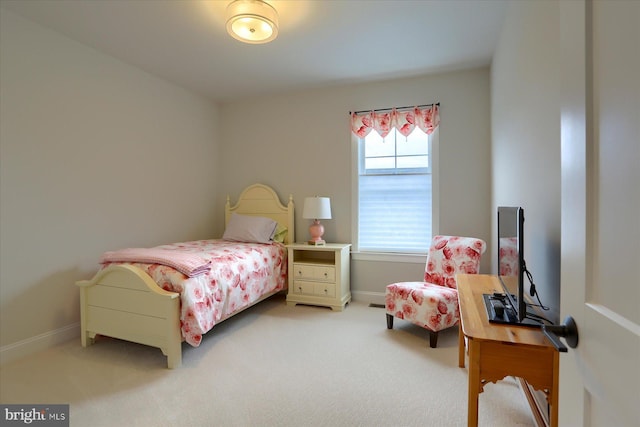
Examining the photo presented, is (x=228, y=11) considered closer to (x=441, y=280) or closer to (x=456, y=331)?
(x=441, y=280)

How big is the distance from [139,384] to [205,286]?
71 centimetres

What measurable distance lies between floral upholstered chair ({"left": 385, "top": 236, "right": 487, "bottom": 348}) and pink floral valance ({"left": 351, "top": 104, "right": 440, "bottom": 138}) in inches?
50.2

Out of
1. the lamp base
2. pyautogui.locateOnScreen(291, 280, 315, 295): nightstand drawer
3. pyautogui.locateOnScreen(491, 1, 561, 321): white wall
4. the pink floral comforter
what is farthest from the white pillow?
pyautogui.locateOnScreen(491, 1, 561, 321): white wall

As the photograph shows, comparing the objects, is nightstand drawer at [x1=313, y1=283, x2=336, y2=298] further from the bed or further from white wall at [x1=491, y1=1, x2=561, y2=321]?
white wall at [x1=491, y1=1, x2=561, y2=321]

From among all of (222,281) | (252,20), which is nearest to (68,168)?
(222,281)

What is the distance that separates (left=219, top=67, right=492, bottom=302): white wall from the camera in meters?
3.22

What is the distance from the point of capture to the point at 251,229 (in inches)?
143

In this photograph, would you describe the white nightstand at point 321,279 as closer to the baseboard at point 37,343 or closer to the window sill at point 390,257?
the window sill at point 390,257

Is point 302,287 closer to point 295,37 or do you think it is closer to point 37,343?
point 37,343

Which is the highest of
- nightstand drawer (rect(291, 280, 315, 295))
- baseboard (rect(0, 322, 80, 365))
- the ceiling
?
the ceiling

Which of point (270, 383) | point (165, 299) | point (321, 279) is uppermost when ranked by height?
point (165, 299)

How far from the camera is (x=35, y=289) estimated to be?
2.42 metres

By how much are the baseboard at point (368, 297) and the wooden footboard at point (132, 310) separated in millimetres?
2034

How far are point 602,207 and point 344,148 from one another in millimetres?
3177
